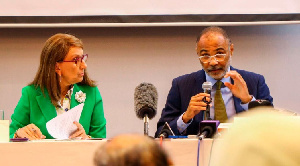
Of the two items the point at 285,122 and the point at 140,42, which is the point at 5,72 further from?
the point at 285,122

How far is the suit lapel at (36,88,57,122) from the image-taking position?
3.01 meters

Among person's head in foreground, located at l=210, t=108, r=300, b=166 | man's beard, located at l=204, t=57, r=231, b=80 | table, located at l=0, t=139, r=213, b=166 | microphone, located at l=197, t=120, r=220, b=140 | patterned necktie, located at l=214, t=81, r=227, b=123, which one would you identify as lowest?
table, located at l=0, t=139, r=213, b=166

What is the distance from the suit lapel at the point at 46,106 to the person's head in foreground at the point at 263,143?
8.09 feet

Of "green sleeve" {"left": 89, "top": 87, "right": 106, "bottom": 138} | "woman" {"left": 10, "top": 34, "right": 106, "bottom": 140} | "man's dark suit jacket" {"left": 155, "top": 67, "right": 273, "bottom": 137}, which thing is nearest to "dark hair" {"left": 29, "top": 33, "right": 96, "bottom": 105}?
"woman" {"left": 10, "top": 34, "right": 106, "bottom": 140}

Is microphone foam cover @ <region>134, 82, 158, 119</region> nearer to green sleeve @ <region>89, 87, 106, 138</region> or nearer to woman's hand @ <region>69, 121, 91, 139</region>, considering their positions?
woman's hand @ <region>69, 121, 91, 139</region>

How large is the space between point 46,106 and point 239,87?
1.04 meters

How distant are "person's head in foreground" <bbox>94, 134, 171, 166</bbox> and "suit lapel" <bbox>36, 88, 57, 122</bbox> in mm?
2408

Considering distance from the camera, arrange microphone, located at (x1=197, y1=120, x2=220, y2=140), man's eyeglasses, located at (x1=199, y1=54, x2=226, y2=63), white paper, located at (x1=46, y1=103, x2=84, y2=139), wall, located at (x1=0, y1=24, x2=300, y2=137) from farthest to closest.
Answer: wall, located at (x1=0, y1=24, x2=300, y2=137), man's eyeglasses, located at (x1=199, y1=54, x2=226, y2=63), white paper, located at (x1=46, y1=103, x2=84, y2=139), microphone, located at (x1=197, y1=120, x2=220, y2=140)

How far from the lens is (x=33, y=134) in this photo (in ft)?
9.00

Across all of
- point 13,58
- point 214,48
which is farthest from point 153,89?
point 13,58

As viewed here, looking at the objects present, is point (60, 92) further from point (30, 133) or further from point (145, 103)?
point (145, 103)

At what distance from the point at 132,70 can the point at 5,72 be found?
978 millimetres

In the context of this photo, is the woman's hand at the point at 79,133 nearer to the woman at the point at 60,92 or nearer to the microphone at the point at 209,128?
the woman at the point at 60,92

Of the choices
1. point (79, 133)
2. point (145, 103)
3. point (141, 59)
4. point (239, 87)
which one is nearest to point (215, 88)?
point (239, 87)
